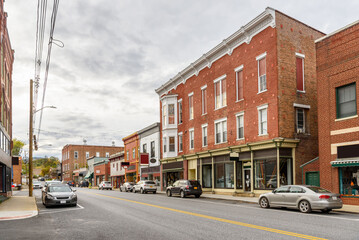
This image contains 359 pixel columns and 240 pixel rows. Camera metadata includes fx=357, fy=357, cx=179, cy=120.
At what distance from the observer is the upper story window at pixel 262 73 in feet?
88.6

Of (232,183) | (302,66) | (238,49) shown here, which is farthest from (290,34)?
(232,183)

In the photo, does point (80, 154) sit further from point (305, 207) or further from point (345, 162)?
point (305, 207)

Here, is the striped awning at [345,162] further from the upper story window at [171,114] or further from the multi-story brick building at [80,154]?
the multi-story brick building at [80,154]

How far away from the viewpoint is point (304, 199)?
1666 centimetres

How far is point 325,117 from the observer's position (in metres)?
22.1

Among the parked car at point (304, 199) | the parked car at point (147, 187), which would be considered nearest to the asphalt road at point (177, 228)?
the parked car at point (304, 199)

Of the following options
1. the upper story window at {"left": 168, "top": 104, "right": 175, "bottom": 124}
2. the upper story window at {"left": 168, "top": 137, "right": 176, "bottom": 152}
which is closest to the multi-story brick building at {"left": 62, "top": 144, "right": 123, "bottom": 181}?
the upper story window at {"left": 168, "top": 137, "right": 176, "bottom": 152}

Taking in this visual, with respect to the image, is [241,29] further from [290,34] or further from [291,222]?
[291,222]

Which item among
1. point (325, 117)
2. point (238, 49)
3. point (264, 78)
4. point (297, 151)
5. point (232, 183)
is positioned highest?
point (238, 49)

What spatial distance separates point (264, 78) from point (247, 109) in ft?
9.61

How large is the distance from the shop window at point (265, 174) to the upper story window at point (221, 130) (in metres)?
5.40

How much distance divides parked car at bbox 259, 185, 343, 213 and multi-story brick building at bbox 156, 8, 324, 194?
6659 mm

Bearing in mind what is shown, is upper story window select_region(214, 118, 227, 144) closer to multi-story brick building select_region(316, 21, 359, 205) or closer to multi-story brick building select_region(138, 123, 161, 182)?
multi-story brick building select_region(316, 21, 359, 205)

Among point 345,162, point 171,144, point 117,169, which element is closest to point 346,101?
point 345,162
